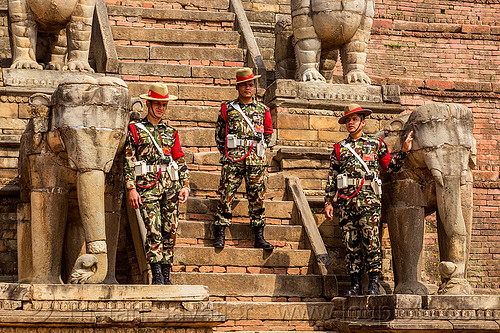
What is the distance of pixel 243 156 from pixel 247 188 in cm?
31

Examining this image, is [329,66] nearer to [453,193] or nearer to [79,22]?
[79,22]

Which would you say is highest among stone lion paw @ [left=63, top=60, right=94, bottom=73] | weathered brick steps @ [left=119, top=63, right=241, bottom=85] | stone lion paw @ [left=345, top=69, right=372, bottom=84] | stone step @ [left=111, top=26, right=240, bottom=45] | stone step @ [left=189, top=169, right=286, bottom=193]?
stone step @ [left=111, top=26, right=240, bottom=45]

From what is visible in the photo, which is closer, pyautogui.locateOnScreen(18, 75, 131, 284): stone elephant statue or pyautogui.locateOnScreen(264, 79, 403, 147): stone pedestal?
pyautogui.locateOnScreen(18, 75, 131, 284): stone elephant statue

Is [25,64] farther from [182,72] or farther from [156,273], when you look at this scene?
[156,273]

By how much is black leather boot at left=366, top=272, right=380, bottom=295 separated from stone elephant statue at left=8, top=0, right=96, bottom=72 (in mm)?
4400

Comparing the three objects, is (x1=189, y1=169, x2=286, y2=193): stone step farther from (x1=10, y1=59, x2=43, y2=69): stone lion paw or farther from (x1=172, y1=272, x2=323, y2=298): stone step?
(x1=10, y1=59, x2=43, y2=69): stone lion paw

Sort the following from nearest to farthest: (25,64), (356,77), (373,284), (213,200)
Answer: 1. (373,284)
2. (213,200)
3. (25,64)
4. (356,77)

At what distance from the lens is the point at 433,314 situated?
8.99 metres

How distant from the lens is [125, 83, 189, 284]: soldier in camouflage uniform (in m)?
9.18

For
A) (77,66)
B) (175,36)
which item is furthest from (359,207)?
(175,36)

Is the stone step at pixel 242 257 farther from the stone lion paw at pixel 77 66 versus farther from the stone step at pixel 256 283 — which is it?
the stone lion paw at pixel 77 66

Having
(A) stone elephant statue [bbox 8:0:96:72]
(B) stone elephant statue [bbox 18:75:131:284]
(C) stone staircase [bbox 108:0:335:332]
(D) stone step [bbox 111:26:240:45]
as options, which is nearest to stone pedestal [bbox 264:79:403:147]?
(C) stone staircase [bbox 108:0:335:332]

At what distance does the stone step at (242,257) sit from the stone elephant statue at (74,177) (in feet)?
3.23

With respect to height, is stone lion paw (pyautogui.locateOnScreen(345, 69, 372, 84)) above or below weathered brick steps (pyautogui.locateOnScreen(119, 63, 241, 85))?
below
